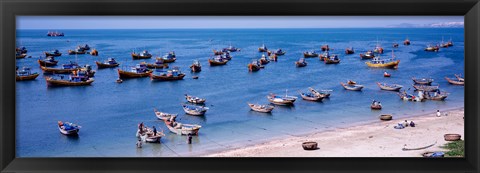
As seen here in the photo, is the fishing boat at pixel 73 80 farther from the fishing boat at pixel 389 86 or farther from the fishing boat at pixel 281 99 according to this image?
the fishing boat at pixel 389 86

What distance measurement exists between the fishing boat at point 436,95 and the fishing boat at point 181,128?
1851 mm

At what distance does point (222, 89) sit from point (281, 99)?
18.6 inches

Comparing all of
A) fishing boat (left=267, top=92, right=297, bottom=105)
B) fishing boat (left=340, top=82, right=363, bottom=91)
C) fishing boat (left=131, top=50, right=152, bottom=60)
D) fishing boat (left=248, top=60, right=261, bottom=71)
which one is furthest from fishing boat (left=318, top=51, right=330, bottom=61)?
fishing boat (left=131, top=50, right=152, bottom=60)

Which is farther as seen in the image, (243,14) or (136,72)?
(136,72)

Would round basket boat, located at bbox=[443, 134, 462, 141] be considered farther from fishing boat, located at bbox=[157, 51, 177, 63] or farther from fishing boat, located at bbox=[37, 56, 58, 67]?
fishing boat, located at bbox=[37, 56, 58, 67]

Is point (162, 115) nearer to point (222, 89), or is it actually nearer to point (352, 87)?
point (222, 89)

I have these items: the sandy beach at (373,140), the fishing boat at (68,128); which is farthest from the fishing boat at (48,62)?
the sandy beach at (373,140)

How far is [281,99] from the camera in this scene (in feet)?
13.5

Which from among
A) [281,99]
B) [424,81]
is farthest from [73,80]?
[424,81]

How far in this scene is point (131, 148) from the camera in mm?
3631

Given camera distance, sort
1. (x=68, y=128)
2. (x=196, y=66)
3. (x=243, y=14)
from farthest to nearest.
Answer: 1. (x=196, y=66)
2. (x=68, y=128)
3. (x=243, y=14)

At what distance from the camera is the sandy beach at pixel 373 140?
3.57 meters

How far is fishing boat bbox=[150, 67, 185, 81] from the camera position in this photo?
3.99m
